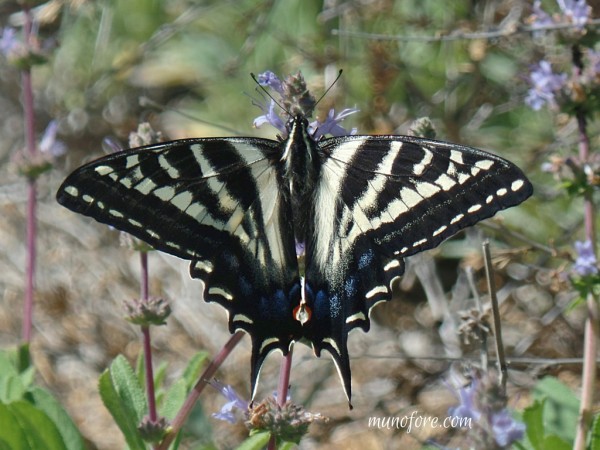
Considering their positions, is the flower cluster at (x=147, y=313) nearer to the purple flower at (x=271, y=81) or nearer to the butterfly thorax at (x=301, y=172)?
the butterfly thorax at (x=301, y=172)

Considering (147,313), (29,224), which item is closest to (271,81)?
(147,313)

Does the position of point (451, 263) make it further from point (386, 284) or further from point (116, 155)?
point (116, 155)

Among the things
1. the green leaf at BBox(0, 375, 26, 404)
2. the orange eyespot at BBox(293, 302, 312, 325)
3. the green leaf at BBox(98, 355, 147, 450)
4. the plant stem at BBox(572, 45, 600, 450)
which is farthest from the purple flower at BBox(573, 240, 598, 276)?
the green leaf at BBox(0, 375, 26, 404)

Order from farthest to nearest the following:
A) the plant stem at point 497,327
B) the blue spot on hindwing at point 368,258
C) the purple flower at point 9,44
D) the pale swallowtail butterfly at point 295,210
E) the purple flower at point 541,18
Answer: the purple flower at point 9,44 → the purple flower at point 541,18 → the blue spot on hindwing at point 368,258 → the pale swallowtail butterfly at point 295,210 → the plant stem at point 497,327

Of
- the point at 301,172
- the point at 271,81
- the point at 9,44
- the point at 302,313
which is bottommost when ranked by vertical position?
the point at 302,313

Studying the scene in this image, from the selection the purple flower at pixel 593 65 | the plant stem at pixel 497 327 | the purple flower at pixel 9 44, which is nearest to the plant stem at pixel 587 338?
the purple flower at pixel 593 65

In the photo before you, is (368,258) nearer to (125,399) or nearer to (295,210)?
(295,210)

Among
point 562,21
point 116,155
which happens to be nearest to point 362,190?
point 116,155
